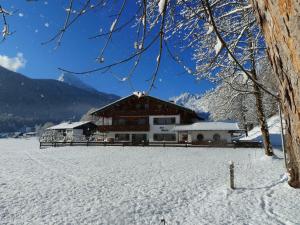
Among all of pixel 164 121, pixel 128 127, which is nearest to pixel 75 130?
pixel 128 127

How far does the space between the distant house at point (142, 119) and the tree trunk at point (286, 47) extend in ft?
133

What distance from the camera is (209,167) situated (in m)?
19.3

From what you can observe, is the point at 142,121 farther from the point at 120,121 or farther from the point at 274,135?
the point at 274,135

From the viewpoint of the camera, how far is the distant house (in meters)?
42.5

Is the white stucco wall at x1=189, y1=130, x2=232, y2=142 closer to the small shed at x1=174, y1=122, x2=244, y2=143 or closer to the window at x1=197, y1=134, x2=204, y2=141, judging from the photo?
the small shed at x1=174, y1=122, x2=244, y2=143

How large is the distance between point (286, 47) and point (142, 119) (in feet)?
140

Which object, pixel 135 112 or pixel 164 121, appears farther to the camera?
pixel 135 112

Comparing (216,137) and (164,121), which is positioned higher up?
(164,121)

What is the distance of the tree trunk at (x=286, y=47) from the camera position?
1.03 metres

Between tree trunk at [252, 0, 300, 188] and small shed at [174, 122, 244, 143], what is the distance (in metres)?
36.7

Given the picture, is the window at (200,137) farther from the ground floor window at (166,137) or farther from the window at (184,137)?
the ground floor window at (166,137)

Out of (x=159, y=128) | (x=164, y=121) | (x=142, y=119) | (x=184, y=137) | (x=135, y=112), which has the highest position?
(x=135, y=112)

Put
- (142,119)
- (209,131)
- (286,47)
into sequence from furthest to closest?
(142,119), (209,131), (286,47)

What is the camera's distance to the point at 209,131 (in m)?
39.1
